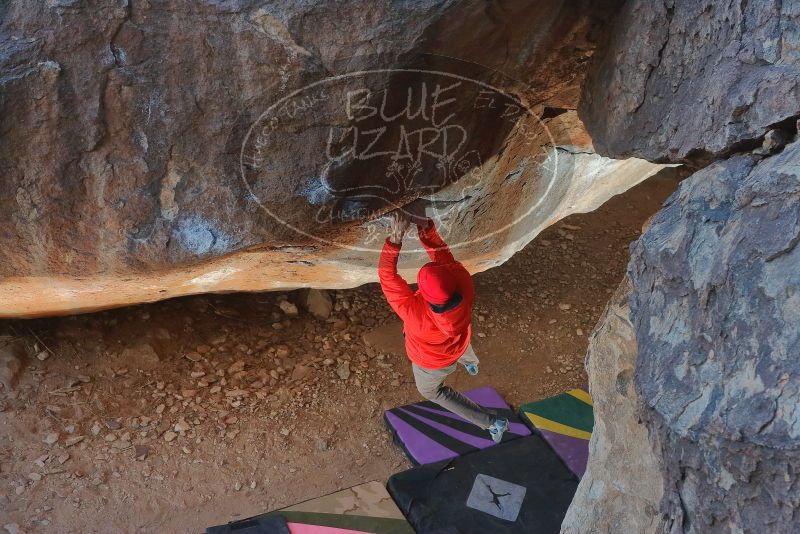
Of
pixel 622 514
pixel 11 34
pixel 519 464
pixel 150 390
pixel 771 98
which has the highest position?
pixel 771 98

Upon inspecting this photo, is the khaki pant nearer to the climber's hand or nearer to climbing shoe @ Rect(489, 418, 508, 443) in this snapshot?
climbing shoe @ Rect(489, 418, 508, 443)

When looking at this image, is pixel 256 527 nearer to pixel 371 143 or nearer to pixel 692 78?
pixel 371 143

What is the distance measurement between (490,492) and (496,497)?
0.03 m

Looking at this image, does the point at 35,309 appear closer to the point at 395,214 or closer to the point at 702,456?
the point at 395,214

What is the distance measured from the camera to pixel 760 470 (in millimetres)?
1368

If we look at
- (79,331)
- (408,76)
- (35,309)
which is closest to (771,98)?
(408,76)

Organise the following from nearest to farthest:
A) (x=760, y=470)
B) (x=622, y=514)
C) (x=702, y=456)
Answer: (x=760, y=470) < (x=702, y=456) < (x=622, y=514)

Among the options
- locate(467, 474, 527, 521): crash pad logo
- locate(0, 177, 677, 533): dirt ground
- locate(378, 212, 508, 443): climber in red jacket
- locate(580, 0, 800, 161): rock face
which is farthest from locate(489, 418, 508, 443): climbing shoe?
locate(580, 0, 800, 161): rock face

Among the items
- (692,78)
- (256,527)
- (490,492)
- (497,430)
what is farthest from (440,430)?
(692,78)

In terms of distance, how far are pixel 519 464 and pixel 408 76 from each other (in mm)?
1897

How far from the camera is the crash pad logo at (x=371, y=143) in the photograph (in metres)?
2.14

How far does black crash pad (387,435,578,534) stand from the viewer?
2986 millimetres

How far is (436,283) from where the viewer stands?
97.0 inches

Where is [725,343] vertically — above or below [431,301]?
above
